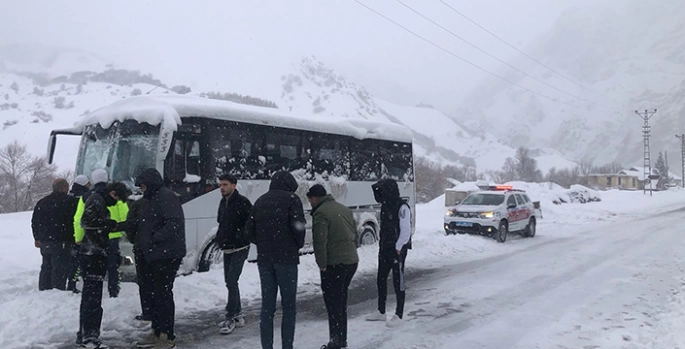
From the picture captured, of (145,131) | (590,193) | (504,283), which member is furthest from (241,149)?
(590,193)

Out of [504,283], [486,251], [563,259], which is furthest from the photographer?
[486,251]

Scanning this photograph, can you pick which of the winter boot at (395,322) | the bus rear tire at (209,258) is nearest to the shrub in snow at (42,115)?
the bus rear tire at (209,258)

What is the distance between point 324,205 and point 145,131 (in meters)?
4.70

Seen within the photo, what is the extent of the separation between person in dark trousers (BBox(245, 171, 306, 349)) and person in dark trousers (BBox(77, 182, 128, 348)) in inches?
71.3

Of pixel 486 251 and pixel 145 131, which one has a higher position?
pixel 145 131

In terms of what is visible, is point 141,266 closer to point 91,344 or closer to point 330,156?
point 91,344

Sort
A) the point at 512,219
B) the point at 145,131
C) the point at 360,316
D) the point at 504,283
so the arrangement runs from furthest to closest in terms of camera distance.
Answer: the point at 512,219 → the point at 504,283 → the point at 145,131 → the point at 360,316

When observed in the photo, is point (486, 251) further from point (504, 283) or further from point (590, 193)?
point (590, 193)

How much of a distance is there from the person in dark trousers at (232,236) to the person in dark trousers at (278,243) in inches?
48.5

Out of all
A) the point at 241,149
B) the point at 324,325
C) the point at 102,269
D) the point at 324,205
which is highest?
the point at 241,149

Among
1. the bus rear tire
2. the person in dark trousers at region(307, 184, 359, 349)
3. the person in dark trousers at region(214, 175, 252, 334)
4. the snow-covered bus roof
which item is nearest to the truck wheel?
the snow-covered bus roof

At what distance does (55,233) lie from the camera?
7746 millimetres

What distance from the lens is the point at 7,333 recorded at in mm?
6012

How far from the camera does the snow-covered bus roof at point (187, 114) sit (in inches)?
348
